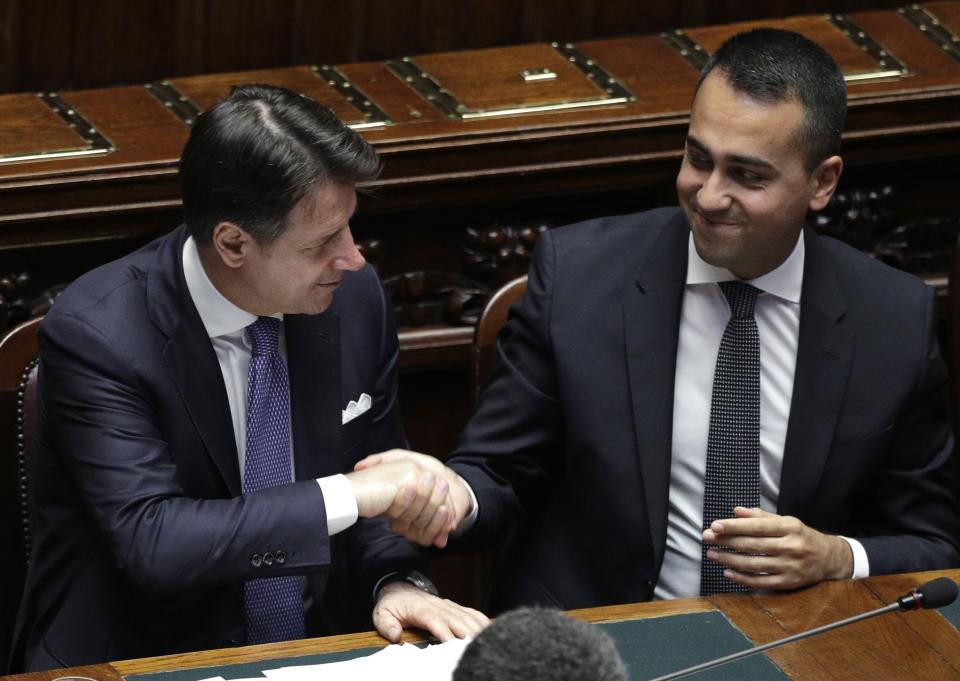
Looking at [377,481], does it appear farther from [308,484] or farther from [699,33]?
[699,33]

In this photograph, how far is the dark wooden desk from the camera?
80.0 inches

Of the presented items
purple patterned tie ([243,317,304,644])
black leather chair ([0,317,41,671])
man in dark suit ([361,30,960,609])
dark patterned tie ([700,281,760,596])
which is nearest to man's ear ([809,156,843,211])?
man in dark suit ([361,30,960,609])

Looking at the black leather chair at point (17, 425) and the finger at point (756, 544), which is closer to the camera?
the finger at point (756, 544)

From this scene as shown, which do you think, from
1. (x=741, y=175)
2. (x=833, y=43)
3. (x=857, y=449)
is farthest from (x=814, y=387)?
(x=833, y=43)

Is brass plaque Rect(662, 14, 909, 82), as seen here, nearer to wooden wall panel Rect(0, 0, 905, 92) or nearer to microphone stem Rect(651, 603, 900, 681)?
wooden wall panel Rect(0, 0, 905, 92)

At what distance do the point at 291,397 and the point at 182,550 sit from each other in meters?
0.35

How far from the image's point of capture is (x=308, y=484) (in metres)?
2.28

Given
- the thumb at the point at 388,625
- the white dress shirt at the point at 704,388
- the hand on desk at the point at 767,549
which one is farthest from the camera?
the white dress shirt at the point at 704,388

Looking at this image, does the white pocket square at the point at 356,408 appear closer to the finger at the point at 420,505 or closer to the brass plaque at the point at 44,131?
the finger at the point at 420,505

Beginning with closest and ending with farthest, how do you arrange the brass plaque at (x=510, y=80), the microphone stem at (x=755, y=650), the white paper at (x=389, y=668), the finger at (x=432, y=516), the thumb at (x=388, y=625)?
the microphone stem at (x=755, y=650) → the white paper at (x=389, y=668) → the thumb at (x=388, y=625) → the finger at (x=432, y=516) → the brass plaque at (x=510, y=80)

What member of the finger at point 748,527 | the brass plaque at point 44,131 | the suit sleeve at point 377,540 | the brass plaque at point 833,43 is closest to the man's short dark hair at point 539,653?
the finger at point 748,527

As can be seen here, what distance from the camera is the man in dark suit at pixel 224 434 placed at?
2.27 meters

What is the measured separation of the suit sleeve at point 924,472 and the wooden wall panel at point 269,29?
1422 mm

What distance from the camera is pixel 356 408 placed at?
2.55 metres
